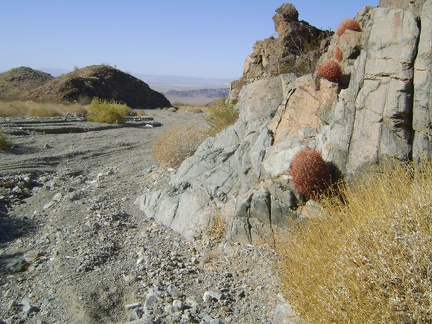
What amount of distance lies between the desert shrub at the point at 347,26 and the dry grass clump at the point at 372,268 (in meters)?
5.21

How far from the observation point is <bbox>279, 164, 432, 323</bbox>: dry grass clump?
325cm

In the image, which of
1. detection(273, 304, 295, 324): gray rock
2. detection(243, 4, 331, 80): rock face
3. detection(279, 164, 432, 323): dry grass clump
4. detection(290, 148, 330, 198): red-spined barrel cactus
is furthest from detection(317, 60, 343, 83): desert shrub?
detection(273, 304, 295, 324): gray rock

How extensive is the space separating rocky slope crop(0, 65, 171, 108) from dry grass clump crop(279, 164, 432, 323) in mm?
38613

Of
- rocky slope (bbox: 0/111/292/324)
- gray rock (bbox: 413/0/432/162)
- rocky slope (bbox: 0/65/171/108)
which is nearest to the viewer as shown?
rocky slope (bbox: 0/111/292/324)

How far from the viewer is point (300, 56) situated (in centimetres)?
1240

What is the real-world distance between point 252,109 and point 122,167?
5.48 m

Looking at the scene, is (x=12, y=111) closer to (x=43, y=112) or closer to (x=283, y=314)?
(x=43, y=112)

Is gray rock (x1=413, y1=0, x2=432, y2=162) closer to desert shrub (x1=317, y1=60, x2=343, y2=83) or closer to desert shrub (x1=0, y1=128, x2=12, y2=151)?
desert shrub (x1=317, y1=60, x2=343, y2=83)

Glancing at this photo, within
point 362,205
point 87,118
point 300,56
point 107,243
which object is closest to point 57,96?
point 87,118

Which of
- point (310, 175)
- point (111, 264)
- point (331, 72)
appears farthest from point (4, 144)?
point (310, 175)

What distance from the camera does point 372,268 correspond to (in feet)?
11.8

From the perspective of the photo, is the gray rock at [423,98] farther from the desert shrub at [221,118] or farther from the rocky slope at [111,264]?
the desert shrub at [221,118]

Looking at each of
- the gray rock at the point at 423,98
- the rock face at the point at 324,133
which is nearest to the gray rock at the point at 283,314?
the rock face at the point at 324,133

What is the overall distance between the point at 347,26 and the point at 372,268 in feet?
22.4
